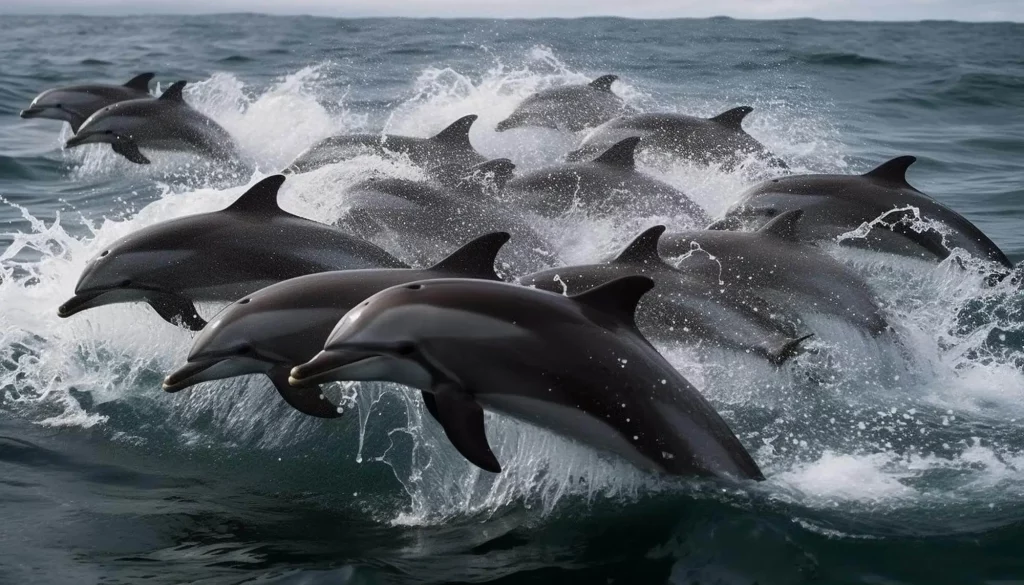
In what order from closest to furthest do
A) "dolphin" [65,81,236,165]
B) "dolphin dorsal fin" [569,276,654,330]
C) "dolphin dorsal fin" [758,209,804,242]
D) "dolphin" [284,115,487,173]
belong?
"dolphin dorsal fin" [569,276,654,330] → "dolphin dorsal fin" [758,209,804,242] → "dolphin" [284,115,487,173] → "dolphin" [65,81,236,165]

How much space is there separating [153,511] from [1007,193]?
12.3 meters

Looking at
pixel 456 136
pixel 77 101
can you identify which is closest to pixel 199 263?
pixel 456 136

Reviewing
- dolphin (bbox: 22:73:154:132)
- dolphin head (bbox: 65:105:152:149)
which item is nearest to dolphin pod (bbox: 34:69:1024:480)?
dolphin head (bbox: 65:105:152:149)

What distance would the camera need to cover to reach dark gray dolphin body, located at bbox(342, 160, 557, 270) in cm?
901

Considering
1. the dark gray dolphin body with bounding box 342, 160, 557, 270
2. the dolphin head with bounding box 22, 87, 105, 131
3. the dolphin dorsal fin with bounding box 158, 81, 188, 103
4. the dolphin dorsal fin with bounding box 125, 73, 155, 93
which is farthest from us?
the dolphin dorsal fin with bounding box 125, 73, 155, 93

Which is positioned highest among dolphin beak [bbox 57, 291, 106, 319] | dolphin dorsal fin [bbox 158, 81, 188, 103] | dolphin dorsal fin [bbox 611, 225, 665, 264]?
dolphin dorsal fin [bbox 611, 225, 665, 264]

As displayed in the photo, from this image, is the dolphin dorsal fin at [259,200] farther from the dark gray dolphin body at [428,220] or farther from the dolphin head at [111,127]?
the dolphin head at [111,127]

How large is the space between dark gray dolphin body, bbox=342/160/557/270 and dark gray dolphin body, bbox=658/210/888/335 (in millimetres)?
1686

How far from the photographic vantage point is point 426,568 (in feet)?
15.5

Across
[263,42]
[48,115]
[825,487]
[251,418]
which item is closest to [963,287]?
[825,487]

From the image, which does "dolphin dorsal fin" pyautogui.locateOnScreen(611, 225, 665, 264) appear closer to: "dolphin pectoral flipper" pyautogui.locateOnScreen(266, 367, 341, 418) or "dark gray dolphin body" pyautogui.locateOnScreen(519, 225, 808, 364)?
"dark gray dolphin body" pyautogui.locateOnScreen(519, 225, 808, 364)

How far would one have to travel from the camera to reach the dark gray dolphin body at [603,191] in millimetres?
10328

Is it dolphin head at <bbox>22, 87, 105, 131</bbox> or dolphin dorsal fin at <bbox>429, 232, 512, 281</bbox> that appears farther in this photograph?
dolphin head at <bbox>22, 87, 105, 131</bbox>

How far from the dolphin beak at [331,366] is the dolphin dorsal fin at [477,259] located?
0.97m
